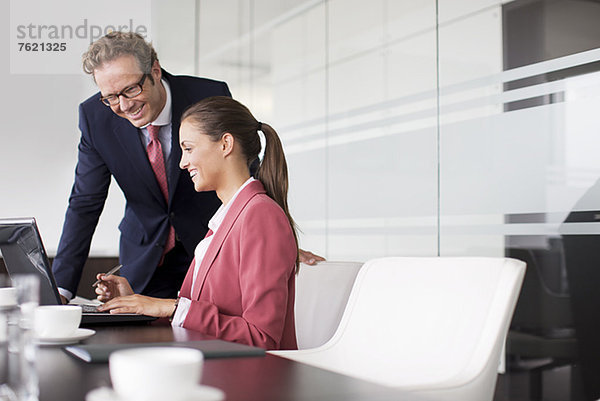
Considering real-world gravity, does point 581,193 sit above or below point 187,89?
below

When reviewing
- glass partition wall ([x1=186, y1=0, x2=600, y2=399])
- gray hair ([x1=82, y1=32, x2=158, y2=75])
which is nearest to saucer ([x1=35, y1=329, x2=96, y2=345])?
gray hair ([x1=82, y1=32, x2=158, y2=75])

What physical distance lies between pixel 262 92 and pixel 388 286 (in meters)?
2.71

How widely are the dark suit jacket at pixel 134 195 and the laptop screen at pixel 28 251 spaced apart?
0.82 meters

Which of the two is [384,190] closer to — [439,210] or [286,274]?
[439,210]

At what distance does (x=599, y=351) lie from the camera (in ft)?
8.14

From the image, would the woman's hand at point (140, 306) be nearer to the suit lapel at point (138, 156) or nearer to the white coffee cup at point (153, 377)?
the white coffee cup at point (153, 377)

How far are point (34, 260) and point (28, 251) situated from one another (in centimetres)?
3

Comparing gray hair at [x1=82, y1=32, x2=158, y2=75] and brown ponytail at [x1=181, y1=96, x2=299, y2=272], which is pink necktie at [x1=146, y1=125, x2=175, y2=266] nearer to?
gray hair at [x1=82, y1=32, x2=158, y2=75]

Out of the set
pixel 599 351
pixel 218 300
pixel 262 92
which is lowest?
pixel 599 351

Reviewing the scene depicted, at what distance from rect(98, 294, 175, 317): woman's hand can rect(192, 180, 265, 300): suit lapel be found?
0.16 metres

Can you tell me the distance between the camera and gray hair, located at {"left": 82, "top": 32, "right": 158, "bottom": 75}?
252cm

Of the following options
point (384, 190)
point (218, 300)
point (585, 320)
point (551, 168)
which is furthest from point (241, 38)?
point (218, 300)

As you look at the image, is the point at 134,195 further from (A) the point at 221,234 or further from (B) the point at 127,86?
(A) the point at 221,234

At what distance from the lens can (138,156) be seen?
264 cm
